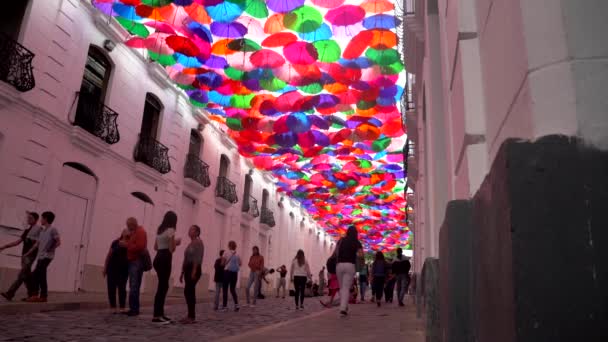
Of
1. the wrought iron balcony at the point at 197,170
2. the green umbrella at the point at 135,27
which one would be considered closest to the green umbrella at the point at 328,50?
the green umbrella at the point at 135,27

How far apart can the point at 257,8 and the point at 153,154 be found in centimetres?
876

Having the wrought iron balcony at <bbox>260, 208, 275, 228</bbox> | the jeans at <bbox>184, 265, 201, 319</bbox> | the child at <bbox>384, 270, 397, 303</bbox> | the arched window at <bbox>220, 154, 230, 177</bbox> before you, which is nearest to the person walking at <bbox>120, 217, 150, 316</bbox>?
the jeans at <bbox>184, 265, 201, 319</bbox>

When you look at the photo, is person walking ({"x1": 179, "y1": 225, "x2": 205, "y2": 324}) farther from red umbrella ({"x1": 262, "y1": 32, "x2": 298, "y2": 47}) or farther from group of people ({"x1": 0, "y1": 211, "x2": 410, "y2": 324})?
red umbrella ({"x1": 262, "y1": 32, "x2": 298, "y2": 47})

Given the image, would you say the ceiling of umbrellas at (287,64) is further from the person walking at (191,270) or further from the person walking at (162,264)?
the person walking at (191,270)

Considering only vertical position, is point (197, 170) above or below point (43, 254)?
above

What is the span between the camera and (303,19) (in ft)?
35.1

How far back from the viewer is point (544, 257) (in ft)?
4.20

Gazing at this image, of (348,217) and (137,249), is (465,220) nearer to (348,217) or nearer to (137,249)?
(137,249)

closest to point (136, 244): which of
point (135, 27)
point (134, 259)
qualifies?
point (134, 259)

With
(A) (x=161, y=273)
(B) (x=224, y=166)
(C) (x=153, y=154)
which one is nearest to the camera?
(A) (x=161, y=273)

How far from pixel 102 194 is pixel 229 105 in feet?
15.2

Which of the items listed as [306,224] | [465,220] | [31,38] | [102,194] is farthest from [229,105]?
[306,224]

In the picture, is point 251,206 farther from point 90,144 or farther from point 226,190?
point 90,144

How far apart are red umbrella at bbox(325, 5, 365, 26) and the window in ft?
31.6
